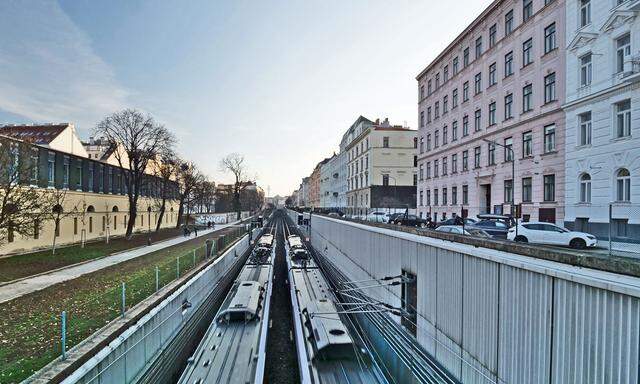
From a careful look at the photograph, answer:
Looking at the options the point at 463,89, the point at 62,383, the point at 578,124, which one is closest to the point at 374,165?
the point at 463,89

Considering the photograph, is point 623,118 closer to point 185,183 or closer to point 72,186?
point 72,186

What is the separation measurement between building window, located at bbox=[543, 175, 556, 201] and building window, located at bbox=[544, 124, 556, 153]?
6.89 ft

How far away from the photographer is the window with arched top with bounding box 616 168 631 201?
70.9ft

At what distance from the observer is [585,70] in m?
25.2

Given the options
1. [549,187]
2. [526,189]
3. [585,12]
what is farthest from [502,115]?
[585,12]

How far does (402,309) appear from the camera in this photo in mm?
12031

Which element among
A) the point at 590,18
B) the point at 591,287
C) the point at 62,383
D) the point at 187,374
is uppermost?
the point at 590,18

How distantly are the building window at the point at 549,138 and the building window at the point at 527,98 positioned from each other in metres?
2.94

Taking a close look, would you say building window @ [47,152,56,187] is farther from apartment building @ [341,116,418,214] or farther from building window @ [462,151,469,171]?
apartment building @ [341,116,418,214]

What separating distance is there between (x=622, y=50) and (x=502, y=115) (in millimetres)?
12395

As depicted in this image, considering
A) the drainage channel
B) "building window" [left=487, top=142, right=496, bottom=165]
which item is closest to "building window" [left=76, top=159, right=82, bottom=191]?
the drainage channel

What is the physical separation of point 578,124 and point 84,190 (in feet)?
143

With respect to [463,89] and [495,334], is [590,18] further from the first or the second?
[495,334]

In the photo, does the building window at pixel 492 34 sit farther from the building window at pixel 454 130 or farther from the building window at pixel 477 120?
the building window at pixel 454 130
